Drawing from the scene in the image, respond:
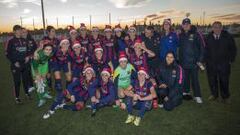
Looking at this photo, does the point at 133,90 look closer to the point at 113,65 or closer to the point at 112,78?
the point at 112,78

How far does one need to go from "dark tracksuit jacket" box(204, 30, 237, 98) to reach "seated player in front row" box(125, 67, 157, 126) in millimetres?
2388

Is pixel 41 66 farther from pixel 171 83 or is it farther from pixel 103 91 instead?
pixel 171 83

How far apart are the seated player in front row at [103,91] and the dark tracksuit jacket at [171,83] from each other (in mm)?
1583

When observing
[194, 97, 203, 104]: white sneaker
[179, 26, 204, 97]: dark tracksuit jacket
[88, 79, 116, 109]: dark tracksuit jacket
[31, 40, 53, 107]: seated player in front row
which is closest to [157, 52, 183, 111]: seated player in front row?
[179, 26, 204, 97]: dark tracksuit jacket

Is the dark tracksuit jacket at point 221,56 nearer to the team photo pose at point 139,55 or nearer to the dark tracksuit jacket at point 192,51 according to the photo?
the dark tracksuit jacket at point 192,51

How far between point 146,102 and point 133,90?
2.40ft

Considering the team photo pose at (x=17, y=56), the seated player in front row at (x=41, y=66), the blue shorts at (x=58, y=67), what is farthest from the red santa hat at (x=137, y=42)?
the team photo pose at (x=17, y=56)

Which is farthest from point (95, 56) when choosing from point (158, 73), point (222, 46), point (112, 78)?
point (222, 46)

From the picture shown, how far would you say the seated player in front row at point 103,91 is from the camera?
25.3 feet

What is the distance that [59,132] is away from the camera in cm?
629

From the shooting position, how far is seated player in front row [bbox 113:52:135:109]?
313 inches

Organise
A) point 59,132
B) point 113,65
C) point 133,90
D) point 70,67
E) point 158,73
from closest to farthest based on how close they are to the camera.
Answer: point 59,132 → point 133,90 → point 158,73 → point 70,67 → point 113,65

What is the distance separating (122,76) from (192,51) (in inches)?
101

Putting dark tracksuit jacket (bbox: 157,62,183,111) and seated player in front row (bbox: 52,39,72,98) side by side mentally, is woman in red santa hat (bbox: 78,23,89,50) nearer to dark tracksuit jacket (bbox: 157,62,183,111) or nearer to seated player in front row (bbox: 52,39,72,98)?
seated player in front row (bbox: 52,39,72,98)
